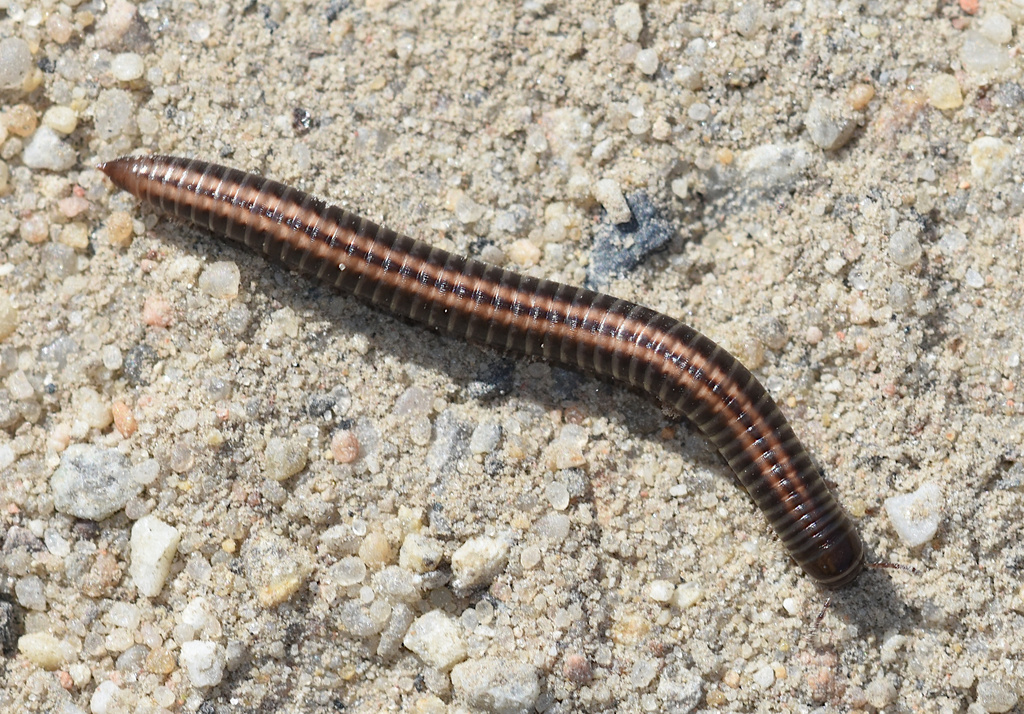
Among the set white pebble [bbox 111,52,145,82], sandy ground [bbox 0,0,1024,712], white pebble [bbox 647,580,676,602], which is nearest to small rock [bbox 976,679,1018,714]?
sandy ground [bbox 0,0,1024,712]

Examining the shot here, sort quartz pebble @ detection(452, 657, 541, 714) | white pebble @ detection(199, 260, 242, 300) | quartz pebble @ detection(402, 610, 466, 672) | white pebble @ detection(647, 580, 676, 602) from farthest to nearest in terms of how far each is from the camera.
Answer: white pebble @ detection(199, 260, 242, 300)
white pebble @ detection(647, 580, 676, 602)
quartz pebble @ detection(402, 610, 466, 672)
quartz pebble @ detection(452, 657, 541, 714)

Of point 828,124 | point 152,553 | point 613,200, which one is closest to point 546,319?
point 613,200

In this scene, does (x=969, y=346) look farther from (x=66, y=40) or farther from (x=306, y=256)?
(x=66, y=40)

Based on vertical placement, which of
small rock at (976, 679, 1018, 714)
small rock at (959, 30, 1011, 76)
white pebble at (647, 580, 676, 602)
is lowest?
small rock at (976, 679, 1018, 714)

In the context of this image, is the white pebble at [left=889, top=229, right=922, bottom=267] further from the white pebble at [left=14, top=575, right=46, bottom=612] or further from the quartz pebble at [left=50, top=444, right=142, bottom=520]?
the white pebble at [left=14, top=575, right=46, bottom=612]

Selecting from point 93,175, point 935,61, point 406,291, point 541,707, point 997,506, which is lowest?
point 541,707

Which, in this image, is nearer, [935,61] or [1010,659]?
[1010,659]

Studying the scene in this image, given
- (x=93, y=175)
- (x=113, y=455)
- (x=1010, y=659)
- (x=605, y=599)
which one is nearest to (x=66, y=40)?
(x=93, y=175)
